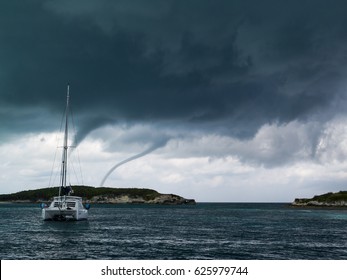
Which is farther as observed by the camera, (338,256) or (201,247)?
(201,247)

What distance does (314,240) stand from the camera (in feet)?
198

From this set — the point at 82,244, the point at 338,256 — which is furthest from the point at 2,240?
the point at 338,256

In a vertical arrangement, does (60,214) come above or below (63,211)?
below

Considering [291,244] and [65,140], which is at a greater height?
[65,140]

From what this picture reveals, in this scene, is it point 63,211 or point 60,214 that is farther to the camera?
point 60,214

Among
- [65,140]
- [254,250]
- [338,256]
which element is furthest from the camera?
[65,140]

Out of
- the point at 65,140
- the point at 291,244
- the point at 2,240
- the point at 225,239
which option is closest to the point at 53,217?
the point at 65,140

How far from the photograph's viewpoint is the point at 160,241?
56.4m

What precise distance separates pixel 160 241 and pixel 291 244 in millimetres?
17730

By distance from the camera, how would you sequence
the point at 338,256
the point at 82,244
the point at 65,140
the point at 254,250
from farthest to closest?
the point at 65,140 < the point at 82,244 < the point at 254,250 < the point at 338,256
